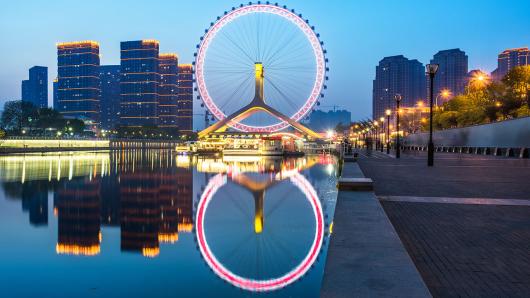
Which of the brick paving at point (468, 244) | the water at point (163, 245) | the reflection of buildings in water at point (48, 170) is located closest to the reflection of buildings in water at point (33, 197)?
the water at point (163, 245)

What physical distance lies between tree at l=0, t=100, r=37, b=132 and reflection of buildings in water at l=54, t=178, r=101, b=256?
356 feet

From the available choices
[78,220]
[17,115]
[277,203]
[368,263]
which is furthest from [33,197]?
[17,115]

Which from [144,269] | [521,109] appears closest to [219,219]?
[144,269]

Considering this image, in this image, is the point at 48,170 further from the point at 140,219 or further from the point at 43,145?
the point at 43,145

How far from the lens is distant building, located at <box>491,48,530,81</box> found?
6624 inches

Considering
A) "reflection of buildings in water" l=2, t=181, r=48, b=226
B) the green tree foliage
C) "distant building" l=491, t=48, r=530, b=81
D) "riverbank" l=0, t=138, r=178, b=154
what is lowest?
"reflection of buildings in water" l=2, t=181, r=48, b=226

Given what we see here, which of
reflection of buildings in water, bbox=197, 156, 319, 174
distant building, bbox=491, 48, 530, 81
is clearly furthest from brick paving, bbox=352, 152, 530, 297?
distant building, bbox=491, 48, 530, 81

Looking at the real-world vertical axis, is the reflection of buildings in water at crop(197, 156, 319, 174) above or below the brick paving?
below

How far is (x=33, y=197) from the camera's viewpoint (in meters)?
15.0

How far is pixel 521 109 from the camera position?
48.7 meters

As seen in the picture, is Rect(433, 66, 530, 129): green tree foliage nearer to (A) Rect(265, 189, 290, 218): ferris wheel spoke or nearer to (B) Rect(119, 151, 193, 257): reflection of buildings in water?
(A) Rect(265, 189, 290, 218): ferris wheel spoke

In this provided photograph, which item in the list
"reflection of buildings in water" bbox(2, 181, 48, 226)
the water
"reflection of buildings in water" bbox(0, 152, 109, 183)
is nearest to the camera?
the water

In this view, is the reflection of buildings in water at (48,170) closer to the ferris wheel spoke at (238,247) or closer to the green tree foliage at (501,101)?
the ferris wheel spoke at (238,247)

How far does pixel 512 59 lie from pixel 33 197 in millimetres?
190744
